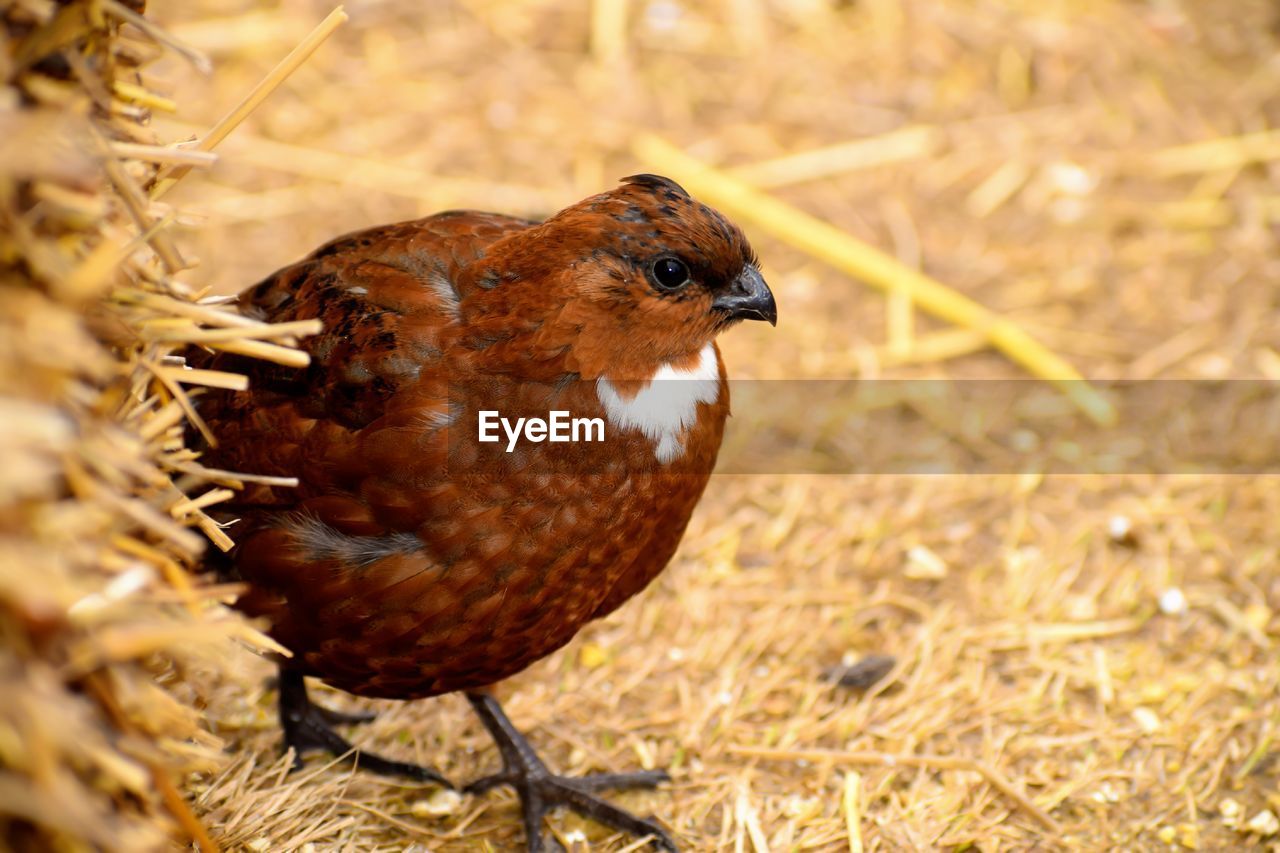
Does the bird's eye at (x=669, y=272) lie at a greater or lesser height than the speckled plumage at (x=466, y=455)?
greater

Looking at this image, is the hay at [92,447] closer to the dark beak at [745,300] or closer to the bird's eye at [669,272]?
the bird's eye at [669,272]

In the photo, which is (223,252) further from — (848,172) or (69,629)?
(69,629)

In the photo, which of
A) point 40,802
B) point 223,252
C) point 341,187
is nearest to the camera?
point 40,802

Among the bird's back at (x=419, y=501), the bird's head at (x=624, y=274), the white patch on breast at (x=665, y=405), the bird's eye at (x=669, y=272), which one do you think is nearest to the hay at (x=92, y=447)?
the bird's back at (x=419, y=501)

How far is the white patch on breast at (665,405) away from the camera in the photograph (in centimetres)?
300

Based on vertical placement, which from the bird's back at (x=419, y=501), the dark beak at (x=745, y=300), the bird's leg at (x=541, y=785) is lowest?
the bird's leg at (x=541, y=785)

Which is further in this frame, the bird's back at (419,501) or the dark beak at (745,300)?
the dark beak at (745,300)

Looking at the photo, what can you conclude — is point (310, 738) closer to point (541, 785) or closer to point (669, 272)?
point (541, 785)

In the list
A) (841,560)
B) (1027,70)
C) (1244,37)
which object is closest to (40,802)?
(841,560)

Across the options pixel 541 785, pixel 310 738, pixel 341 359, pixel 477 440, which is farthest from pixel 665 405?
pixel 310 738

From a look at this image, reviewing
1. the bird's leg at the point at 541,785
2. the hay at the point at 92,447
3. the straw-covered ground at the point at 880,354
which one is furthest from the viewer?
the straw-covered ground at the point at 880,354

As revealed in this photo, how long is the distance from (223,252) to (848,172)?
308 centimetres

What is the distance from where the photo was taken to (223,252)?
5449 millimetres

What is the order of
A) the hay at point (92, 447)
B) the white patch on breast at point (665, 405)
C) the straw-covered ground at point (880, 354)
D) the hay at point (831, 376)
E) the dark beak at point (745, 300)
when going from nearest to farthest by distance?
the hay at point (92, 447) < the hay at point (831, 376) < the white patch on breast at point (665, 405) < the dark beak at point (745, 300) < the straw-covered ground at point (880, 354)
